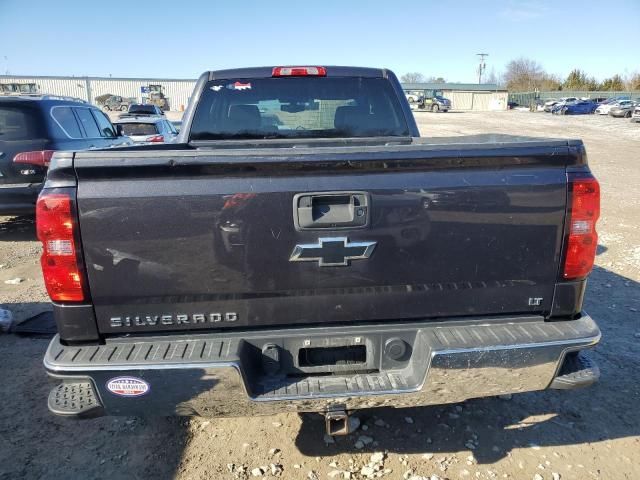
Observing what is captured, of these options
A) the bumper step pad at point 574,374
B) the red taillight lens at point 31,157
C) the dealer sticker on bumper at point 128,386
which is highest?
the red taillight lens at point 31,157

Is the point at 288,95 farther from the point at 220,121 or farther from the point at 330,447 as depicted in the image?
the point at 330,447

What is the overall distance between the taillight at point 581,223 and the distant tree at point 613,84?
8800cm

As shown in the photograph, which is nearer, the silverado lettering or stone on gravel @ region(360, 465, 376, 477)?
the silverado lettering

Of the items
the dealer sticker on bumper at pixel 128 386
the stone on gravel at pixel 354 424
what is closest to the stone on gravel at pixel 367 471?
the stone on gravel at pixel 354 424

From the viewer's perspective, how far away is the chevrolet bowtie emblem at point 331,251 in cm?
209

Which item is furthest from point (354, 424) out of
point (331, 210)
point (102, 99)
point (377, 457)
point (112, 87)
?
point (112, 87)

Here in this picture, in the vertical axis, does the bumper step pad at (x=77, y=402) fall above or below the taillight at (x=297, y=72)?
below

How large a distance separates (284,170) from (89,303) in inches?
41.0

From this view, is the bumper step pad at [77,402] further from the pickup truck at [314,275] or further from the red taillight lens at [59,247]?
the red taillight lens at [59,247]

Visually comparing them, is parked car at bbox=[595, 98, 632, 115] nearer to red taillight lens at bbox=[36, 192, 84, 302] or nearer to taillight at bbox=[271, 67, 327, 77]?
taillight at bbox=[271, 67, 327, 77]

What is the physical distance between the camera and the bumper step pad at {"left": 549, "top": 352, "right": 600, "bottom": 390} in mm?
2309

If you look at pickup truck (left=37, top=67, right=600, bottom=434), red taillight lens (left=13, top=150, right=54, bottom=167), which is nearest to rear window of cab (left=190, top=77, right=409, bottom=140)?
pickup truck (left=37, top=67, right=600, bottom=434)

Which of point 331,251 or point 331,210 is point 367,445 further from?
point 331,210

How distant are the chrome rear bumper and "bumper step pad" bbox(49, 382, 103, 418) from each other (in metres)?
0.01
